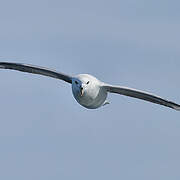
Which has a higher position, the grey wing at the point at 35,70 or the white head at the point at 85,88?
the grey wing at the point at 35,70

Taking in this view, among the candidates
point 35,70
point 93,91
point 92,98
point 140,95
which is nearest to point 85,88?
point 93,91

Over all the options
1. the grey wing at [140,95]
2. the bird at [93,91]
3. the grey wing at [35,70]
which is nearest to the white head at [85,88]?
the bird at [93,91]

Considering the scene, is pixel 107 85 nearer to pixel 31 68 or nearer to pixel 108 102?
pixel 108 102

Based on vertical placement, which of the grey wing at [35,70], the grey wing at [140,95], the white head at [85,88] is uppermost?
the grey wing at [35,70]

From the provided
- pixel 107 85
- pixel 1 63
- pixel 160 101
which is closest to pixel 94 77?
pixel 107 85

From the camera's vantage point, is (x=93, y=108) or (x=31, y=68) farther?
(x=31, y=68)

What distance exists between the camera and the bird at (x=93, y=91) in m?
84.2

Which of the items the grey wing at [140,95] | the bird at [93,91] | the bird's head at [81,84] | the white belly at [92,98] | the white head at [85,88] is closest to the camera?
the bird's head at [81,84]

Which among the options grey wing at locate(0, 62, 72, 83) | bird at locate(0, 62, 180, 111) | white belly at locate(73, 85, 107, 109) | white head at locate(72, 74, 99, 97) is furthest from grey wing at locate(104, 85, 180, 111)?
grey wing at locate(0, 62, 72, 83)

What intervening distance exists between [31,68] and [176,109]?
1510 centimetres

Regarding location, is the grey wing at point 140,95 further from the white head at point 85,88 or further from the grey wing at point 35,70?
the grey wing at point 35,70

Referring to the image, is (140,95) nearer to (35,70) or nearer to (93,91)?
(93,91)

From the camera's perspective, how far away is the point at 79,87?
83625 mm

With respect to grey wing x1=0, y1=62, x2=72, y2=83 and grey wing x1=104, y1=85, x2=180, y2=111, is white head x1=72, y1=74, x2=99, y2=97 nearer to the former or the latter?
grey wing x1=104, y1=85, x2=180, y2=111
